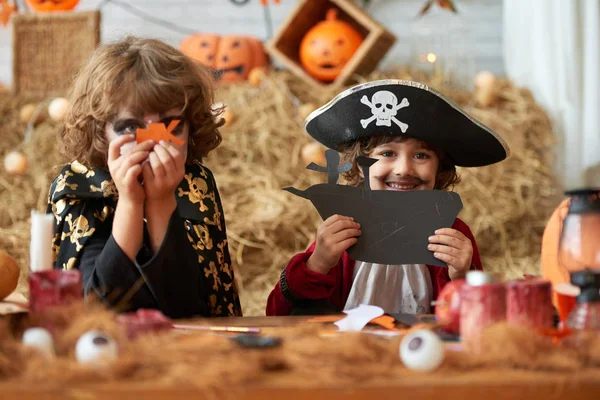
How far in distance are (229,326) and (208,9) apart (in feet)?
10.2

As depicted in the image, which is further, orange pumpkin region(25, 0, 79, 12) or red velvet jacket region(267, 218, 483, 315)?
orange pumpkin region(25, 0, 79, 12)

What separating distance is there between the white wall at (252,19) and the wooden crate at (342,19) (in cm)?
42

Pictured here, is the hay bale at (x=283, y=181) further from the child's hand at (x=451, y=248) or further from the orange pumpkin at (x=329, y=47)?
→ the child's hand at (x=451, y=248)

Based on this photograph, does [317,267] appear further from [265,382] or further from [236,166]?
[236,166]

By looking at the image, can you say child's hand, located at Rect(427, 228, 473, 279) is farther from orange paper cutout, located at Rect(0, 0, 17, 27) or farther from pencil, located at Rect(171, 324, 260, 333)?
orange paper cutout, located at Rect(0, 0, 17, 27)

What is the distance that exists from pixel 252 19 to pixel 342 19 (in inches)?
22.7

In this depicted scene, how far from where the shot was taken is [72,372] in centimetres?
81

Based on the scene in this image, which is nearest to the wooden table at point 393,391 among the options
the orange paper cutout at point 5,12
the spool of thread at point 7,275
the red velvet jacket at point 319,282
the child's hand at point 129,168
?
the spool of thread at point 7,275

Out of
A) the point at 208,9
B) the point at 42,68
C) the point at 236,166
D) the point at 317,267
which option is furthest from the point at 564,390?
the point at 208,9

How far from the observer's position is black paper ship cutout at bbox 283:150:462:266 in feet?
4.64

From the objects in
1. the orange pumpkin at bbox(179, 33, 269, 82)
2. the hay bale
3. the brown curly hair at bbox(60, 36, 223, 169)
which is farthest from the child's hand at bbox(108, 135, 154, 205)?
the orange pumpkin at bbox(179, 33, 269, 82)

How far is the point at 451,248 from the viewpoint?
1.42 metres

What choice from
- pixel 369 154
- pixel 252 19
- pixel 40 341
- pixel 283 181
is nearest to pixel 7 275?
pixel 40 341

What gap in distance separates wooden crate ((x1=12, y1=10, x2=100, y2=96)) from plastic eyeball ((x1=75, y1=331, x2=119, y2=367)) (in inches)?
106
